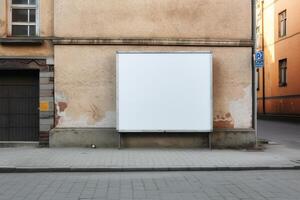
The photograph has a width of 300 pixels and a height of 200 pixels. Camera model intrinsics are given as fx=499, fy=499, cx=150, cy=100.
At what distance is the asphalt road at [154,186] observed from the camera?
8.63m

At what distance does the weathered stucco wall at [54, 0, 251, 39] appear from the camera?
15703 millimetres

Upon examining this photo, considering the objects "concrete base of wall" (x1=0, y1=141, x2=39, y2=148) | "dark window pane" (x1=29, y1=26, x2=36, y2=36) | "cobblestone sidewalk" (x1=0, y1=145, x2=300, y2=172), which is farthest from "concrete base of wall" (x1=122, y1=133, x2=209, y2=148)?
"dark window pane" (x1=29, y1=26, x2=36, y2=36)

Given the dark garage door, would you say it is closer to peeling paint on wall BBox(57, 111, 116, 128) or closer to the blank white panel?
peeling paint on wall BBox(57, 111, 116, 128)

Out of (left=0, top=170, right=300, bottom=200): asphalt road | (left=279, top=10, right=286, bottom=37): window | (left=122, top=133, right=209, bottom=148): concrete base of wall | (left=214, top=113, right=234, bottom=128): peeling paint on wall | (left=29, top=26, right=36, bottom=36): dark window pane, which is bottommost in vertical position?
(left=0, top=170, right=300, bottom=200): asphalt road

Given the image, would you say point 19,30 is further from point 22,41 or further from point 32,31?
point 22,41

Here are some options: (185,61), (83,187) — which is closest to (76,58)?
(185,61)

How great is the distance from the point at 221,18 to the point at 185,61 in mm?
1898

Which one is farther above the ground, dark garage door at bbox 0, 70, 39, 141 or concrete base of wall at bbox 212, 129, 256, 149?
dark garage door at bbox 0, 70, 39, 141

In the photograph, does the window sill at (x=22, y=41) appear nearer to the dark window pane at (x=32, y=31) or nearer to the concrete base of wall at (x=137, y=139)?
the dark window pane at (x=32, y=31)

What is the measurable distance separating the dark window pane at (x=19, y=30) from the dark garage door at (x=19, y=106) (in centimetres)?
122

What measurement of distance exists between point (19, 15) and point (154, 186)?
29.2ft

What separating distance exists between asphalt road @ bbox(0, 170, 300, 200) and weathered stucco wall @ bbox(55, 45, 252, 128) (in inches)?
167

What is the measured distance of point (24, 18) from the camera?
16.1 m

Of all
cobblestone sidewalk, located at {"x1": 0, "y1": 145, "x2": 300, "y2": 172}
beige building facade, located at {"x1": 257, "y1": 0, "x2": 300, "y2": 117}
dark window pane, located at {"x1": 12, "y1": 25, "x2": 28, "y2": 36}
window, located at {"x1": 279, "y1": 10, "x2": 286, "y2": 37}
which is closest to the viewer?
cobblestone sidewalk, located at {"x1": 0, "y1": 145, "x2": 300, "y2": 172}
